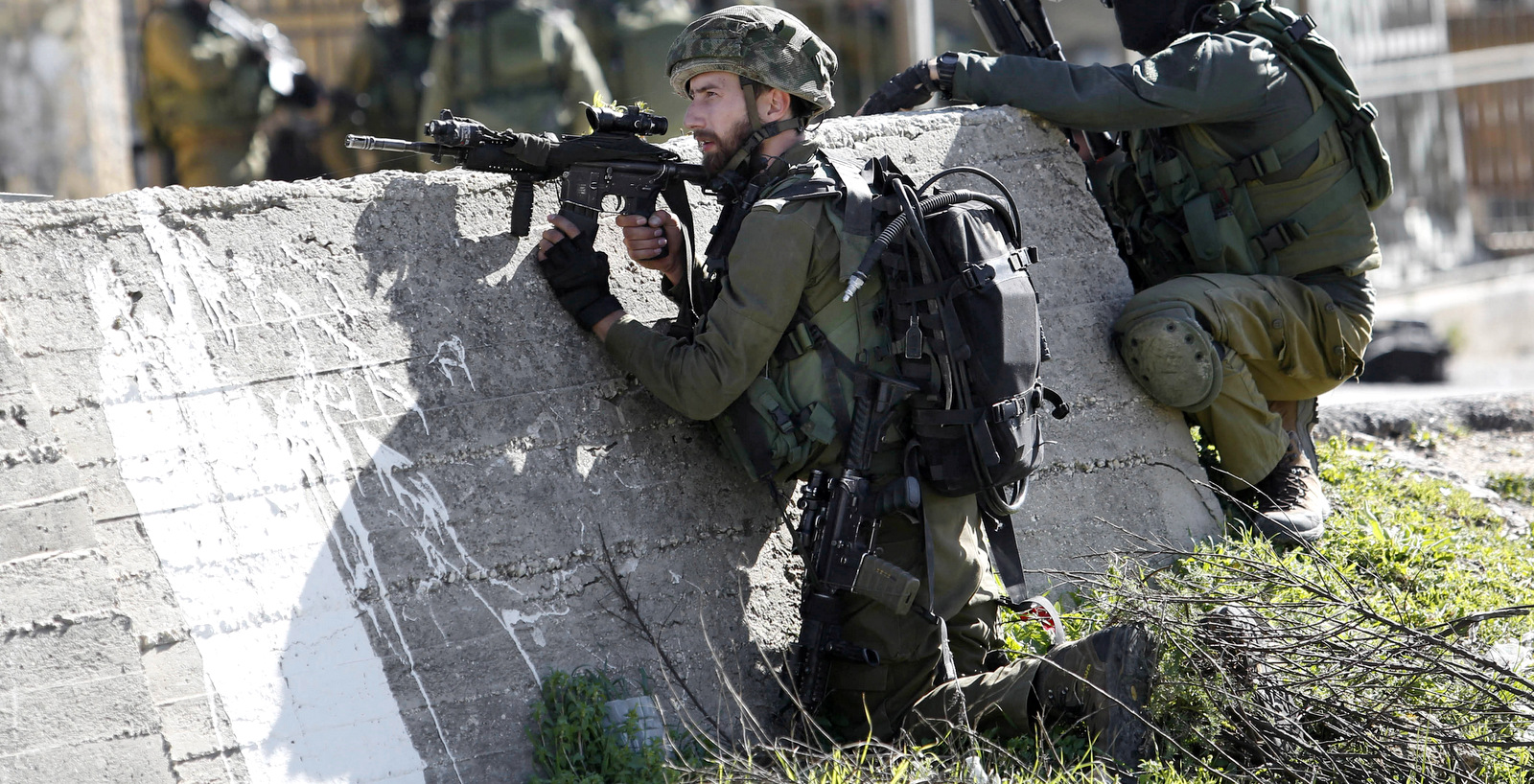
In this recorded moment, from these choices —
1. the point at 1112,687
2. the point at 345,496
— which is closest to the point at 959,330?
the point at 1112,687

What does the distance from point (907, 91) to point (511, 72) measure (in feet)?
13.3

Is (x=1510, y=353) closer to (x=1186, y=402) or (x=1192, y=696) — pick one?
(x=1186, y=402)

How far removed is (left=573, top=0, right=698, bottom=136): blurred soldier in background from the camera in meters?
8.52

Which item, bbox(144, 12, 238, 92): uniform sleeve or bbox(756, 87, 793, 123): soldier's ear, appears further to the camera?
bbox(144, 12, 238, 92): uniform sleeve

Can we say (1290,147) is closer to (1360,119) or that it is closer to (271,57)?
(1360,119)

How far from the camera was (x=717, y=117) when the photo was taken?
3328 millimetres

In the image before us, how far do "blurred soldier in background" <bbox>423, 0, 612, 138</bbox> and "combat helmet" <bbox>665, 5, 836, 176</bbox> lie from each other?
14.7ft

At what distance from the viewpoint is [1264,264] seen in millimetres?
4410

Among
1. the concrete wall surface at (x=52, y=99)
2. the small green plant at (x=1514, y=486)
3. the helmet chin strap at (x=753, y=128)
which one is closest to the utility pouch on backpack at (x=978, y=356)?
the helmet chin strap at (x=753, y=128)

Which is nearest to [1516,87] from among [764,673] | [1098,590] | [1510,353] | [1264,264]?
[1510,353]

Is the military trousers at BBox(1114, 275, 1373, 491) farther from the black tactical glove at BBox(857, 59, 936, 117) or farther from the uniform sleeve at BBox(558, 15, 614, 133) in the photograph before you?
the uniform sleeve at BBox(558, 15, 614, 133)

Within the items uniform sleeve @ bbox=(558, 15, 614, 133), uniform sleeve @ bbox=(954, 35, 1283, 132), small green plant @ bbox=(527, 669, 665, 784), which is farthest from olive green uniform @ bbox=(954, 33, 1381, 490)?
uniform sleeve @ bbox=(558, 15, 614, 133)

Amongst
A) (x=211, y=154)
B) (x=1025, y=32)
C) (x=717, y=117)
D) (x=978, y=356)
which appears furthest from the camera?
(x=211, y=154)

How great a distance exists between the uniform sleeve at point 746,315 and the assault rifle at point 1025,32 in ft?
5.81
